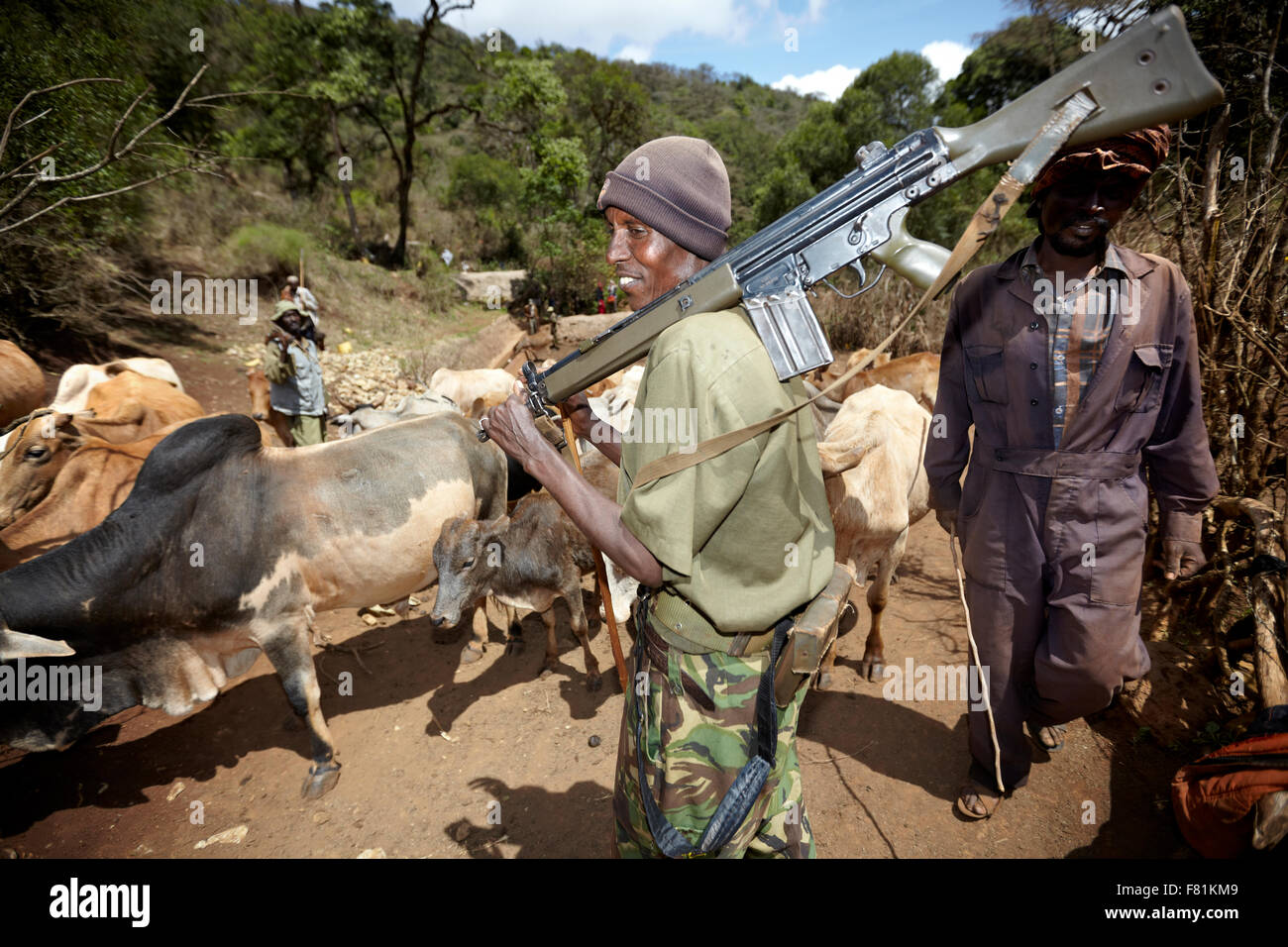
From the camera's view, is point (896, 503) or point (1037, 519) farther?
point (896, 503)

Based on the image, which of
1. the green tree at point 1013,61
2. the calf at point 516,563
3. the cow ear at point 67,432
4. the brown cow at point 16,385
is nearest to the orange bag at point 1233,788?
the calf at point 516,563

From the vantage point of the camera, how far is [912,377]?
7637mm

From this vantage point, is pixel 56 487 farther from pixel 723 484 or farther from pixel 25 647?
pixel 723 484

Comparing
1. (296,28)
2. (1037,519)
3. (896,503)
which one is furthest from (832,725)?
(296,28)

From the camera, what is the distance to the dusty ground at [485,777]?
3.45 m

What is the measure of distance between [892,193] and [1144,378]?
1.86m

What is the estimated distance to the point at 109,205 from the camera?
10750 millimetres

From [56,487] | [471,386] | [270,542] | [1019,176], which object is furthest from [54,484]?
[1019,176]

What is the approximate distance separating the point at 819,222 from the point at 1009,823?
145 inches

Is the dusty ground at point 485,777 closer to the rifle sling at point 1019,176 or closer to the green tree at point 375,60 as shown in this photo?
the rifle sling at point 1019,176

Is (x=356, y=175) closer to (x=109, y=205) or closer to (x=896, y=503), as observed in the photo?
(x=109, y=205)

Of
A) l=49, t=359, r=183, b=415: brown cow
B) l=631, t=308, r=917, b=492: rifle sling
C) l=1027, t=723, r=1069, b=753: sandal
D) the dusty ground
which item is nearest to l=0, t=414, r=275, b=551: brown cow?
the dusty ground

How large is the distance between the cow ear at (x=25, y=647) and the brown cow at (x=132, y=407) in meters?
3.50

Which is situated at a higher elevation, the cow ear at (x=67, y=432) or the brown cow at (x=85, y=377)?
the brown cow at (x=85, y=377)
